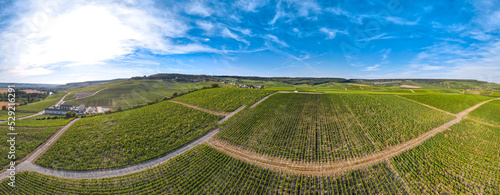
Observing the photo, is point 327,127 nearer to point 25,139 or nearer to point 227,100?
point 227,100

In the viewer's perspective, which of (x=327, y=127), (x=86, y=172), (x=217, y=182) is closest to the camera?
(x=217, y=182)

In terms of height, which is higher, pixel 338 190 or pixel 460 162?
pixel 460 162

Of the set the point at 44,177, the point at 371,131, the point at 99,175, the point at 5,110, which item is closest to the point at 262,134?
the point at 371,131

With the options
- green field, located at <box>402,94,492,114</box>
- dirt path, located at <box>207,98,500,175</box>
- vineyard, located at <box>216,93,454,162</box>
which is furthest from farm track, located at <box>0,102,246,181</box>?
green field, located at <box>402,94,492,114</box>

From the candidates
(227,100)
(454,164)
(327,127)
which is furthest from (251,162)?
(227,100)

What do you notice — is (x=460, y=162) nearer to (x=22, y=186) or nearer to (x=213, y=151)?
(x=213, y=151)

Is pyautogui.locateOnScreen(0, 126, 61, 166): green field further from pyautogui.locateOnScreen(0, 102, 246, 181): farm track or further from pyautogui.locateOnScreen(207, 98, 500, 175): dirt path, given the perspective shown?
pyautogui.locateOnScreen(207, 98, 500, 175): dirt path
